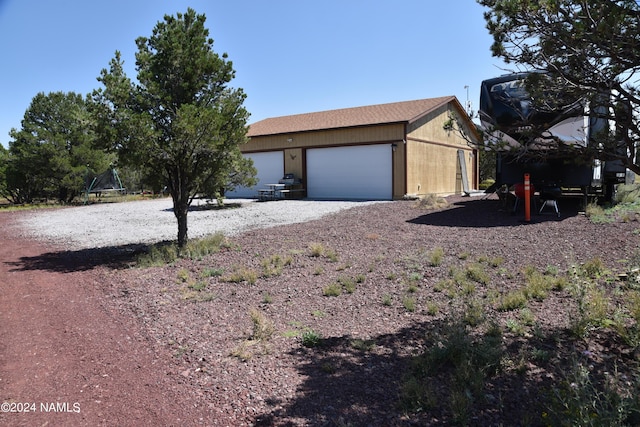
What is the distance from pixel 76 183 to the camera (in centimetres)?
2453

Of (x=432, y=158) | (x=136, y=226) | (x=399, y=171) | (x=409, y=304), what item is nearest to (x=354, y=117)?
(x=432, y=158)

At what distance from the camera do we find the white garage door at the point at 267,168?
976 inches

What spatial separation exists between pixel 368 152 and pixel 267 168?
6981 mm

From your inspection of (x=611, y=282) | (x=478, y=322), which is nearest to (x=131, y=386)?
(x=478, y=322)

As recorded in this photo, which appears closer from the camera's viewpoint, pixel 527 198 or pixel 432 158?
pixel 527 198

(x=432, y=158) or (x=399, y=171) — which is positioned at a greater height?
(x=432, y=158)

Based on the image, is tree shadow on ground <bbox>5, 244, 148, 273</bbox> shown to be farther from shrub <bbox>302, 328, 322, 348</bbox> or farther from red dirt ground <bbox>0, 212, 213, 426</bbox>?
shrub <bbox>302, 328, 322, 348</bbox>

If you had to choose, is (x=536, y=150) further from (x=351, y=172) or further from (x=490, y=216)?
(x=351, y=172)

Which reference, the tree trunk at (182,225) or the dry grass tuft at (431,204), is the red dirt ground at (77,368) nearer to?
the tree trunk at (182,225)

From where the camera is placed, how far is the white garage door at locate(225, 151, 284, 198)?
24781 millimetres

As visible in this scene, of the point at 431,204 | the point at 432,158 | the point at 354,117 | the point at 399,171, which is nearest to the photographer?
the point at 431,204

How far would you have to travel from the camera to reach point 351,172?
2173cm

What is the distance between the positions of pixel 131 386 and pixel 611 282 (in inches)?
221

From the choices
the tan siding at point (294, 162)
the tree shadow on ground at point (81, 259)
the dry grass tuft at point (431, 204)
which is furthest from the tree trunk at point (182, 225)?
the tan siding at point (294, 162)
